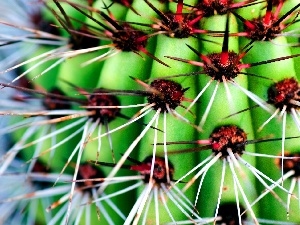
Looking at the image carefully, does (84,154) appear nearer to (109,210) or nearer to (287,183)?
(109,210)

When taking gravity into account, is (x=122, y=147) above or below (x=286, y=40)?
below

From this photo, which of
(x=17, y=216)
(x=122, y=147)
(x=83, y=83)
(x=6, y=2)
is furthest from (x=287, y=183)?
(x=6, y=2)

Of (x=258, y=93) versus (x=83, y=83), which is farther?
(x=83, y=83)

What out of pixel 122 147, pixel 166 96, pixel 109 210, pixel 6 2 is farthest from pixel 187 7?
pixel 6 2

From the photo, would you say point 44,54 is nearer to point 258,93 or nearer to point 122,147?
point 122,147

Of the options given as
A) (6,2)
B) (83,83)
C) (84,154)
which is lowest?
(84,154)

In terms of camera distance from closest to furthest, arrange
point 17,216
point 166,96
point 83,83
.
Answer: point 166,96 → point 83,83 → point 17,216

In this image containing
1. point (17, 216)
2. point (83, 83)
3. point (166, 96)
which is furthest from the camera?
point (17, 216)
